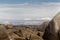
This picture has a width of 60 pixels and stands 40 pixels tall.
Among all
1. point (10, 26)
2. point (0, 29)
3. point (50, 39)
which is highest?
point (0, 29)

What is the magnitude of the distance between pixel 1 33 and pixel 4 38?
0.34 m

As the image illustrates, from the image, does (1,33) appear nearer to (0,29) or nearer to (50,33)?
(0,29)

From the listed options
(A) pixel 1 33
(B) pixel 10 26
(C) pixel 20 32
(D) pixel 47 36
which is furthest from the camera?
(B) pixel 10 26

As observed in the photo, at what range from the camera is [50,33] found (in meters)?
10.4

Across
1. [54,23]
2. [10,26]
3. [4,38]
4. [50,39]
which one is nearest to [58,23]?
[54,23]

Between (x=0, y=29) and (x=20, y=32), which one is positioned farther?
(x=20, y=32)

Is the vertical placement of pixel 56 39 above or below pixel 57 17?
below

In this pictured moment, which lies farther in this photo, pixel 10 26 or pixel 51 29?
pixel 10 26

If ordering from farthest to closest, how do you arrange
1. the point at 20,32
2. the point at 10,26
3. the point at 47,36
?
the point at 10,26
the point at 20,32
the point at 47,36

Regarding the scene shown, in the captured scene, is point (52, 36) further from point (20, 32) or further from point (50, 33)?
point (20, 32)

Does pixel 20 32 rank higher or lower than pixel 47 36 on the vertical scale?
lower

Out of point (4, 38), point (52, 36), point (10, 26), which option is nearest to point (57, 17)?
point (52, 36)

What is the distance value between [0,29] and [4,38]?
0.50m

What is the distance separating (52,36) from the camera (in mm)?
10336
